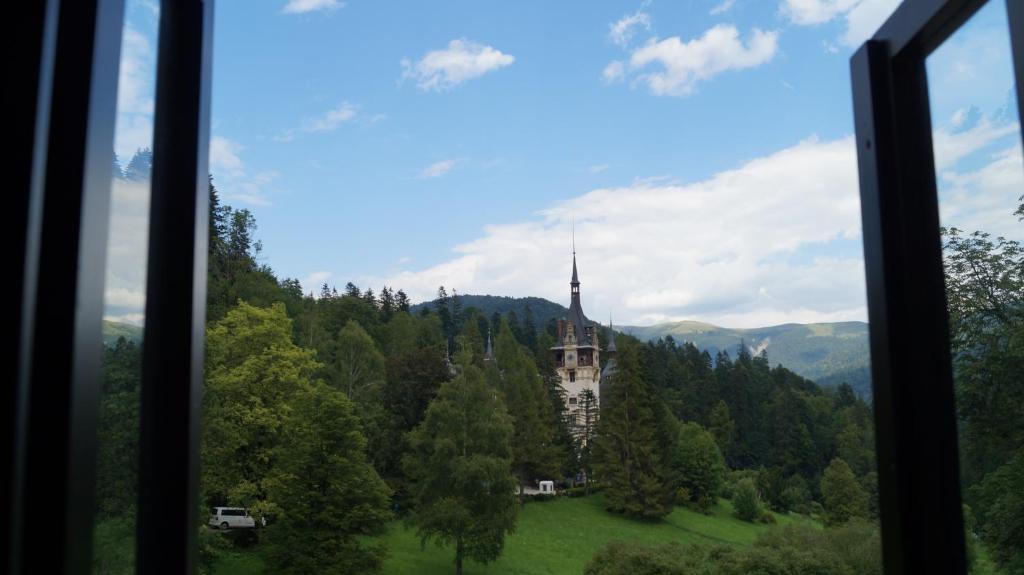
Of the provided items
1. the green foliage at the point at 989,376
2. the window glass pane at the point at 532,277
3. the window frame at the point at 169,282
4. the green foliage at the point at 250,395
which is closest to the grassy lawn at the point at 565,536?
the window glass pane at the point at 532,277

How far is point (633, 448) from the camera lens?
23.6m

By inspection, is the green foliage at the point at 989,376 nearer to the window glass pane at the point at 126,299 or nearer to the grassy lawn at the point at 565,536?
the window glass pane at the point at 126,299

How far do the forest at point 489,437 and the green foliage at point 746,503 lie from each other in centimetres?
10

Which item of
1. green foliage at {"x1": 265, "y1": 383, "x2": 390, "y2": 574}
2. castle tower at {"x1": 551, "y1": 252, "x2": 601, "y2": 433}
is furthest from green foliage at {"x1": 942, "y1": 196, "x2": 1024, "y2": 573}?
castle tower at {"x1": 551, "y1": 252, "x2": 601, "y2": 433}

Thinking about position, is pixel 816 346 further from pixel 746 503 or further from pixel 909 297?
pixel 909 297

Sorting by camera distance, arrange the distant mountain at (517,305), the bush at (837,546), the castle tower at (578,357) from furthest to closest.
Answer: the distant mountain at (517,305), the castle tower at (578,357), the bush at (837,546)

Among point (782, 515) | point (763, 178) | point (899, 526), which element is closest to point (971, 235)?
point (899, 526)

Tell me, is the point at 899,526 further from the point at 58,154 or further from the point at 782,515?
the point at 782,515

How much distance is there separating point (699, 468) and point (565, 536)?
6.63m

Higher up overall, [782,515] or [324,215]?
[324,215]

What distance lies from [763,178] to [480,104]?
46.2 feet

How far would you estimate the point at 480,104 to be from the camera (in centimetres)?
3331

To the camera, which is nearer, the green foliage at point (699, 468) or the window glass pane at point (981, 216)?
the window glass pane at point (981, 216)

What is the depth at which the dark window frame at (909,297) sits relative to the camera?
0.80 meters
